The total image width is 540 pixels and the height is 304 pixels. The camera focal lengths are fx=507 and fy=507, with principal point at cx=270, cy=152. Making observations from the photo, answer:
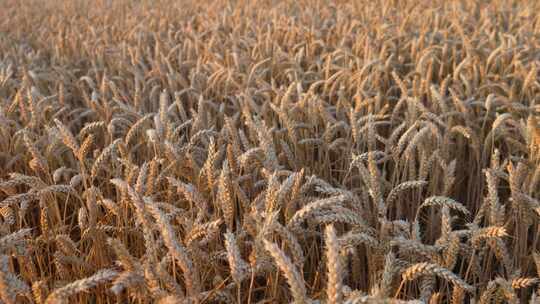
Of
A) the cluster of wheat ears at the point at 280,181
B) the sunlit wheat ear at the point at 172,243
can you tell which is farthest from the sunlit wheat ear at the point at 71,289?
the sunlit wheat ear at the point at 172,243

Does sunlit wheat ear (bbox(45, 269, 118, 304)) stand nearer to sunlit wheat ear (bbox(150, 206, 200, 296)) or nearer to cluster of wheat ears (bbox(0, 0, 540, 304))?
cluster of wheat ears (bbox(0, 0, 540, 304))

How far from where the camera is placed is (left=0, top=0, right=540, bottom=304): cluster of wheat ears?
1169mm

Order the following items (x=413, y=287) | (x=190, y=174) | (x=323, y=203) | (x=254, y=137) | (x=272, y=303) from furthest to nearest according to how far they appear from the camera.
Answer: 1. (x=254, y=137)
2. (x=190, y=174)
3. (x=413, y=287)
4. (x=272, y=303)
5. (x=323, y=203)

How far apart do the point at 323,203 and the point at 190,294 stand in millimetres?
349

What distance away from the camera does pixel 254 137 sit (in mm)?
2002

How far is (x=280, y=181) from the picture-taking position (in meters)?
1.85

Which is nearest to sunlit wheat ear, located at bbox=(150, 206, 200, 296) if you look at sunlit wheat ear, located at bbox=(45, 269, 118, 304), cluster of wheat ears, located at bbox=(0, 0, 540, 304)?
cluster of wheat ears, located at bbox=(0, 0, 540, 304)

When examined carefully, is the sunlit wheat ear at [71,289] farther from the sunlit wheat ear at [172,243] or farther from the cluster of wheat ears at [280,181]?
the sunlit wheat ear at [172,243]

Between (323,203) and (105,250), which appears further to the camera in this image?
(105,250)

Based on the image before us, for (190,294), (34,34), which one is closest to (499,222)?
(190,294)

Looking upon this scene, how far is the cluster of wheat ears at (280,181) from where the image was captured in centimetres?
117

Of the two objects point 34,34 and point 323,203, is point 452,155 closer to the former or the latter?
point 323,203

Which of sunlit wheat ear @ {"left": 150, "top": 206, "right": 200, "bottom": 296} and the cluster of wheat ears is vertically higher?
sunlit wheat ear @ {"left": 150, "top": 206, "right": 200, "bottom": 296}

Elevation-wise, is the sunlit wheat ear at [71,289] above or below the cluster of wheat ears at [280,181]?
above
